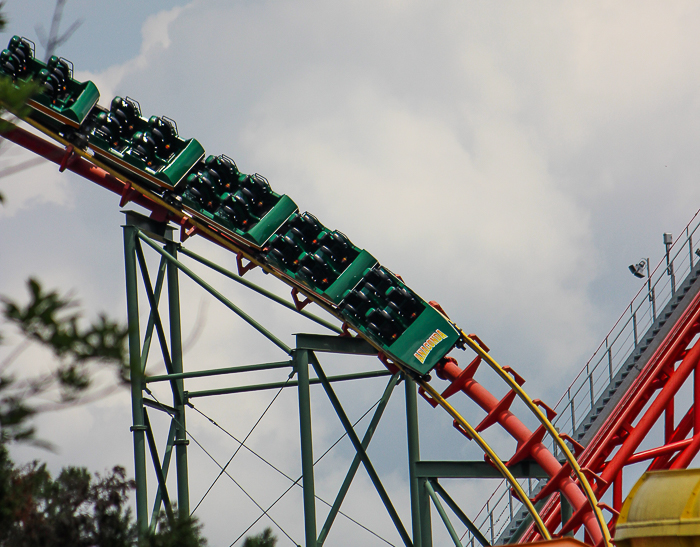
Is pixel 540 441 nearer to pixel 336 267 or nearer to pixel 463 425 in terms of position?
pixel 463 425

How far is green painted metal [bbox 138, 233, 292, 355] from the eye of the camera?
41.3 ft

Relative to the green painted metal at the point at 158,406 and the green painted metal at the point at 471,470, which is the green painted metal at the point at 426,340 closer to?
the green painted metal at the point at 471,470

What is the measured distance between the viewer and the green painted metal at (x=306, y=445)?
12258mm

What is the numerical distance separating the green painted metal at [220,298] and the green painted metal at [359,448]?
0.48m

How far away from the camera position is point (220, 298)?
42.5ft

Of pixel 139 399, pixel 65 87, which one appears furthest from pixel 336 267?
pixel 65 87

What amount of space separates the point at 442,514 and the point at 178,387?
405 centimetres

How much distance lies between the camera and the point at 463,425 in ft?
43.3

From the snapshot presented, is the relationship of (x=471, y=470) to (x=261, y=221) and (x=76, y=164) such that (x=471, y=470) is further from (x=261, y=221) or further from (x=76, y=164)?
(x=76, y=164)

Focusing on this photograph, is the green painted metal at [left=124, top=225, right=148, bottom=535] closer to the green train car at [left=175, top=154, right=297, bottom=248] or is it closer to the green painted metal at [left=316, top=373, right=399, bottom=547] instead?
the green train car at [left=175, top=154, right=297, bottom=248]

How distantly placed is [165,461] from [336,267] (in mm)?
3475

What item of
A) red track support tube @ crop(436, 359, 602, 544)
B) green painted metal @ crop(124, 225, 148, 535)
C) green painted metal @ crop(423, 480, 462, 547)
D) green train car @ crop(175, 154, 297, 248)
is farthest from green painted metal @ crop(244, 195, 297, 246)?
green painted metal @ crop(423, 480, 462, 547)

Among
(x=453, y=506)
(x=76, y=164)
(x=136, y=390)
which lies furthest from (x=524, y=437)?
(x=76, y=164)

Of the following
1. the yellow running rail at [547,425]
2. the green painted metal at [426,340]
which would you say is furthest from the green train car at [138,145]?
Answer: the yellow running rail at [547,425]
